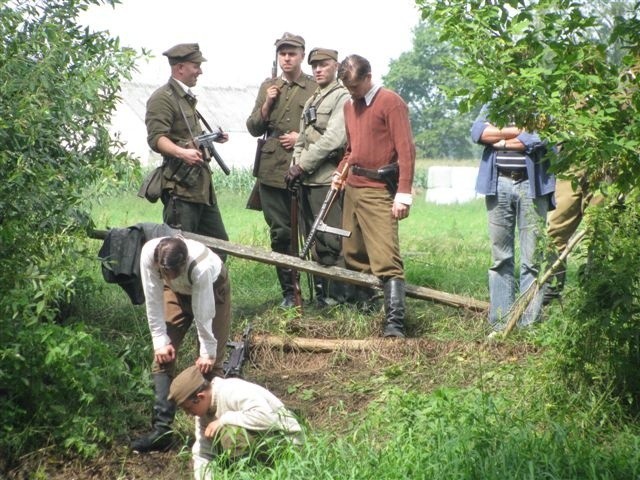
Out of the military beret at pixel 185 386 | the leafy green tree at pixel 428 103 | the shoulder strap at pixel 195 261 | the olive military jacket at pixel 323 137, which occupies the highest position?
the olive military jacket at pixel 323 137

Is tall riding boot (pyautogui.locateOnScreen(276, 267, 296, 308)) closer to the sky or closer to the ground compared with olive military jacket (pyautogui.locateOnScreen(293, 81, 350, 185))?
closer to the ground

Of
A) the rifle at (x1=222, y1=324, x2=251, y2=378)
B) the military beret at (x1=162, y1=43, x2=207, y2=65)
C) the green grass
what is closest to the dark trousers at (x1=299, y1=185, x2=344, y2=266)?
the green grass

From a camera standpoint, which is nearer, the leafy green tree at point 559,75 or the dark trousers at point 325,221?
the leafy green tree at point 559,75

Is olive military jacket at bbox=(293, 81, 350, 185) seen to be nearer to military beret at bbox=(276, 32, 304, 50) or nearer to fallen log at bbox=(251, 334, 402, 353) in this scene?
military beret at bbox=(276, 32, 304, 50)

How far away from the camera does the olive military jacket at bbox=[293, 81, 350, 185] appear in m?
10.2

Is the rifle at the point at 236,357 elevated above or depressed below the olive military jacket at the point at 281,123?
→ below

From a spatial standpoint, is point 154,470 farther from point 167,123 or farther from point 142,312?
point 167,123

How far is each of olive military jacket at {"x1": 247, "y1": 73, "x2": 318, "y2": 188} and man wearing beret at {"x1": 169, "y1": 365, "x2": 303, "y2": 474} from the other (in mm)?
3919

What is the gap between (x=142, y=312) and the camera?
9.97m

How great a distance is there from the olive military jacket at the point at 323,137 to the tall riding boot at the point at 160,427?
2.96 m

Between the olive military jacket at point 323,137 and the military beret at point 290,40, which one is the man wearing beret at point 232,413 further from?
the military beret at point 290,40

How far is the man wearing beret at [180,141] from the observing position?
1019 centimetres

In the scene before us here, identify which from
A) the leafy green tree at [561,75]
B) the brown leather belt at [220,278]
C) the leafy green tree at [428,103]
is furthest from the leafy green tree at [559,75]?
the leafy green tree at [428,103]

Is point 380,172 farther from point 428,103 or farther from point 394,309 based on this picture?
point 428,103
